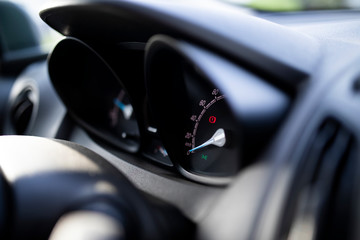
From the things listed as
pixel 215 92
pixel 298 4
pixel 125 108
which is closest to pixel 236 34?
pixel 215 92

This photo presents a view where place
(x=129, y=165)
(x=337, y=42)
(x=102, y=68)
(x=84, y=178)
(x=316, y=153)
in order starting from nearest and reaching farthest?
1. (x=316, y=153)
2. (x=84, y=178)
3. (x=337, y=42)
4. (x=129, y=165)
5. (x=102, y=68)

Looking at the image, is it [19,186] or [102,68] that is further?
[102,68]

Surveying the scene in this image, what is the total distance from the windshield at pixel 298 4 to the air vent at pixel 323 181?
120 centimetres

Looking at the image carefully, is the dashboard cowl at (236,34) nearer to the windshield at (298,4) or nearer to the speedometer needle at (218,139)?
the speedometer needle at (218,139)

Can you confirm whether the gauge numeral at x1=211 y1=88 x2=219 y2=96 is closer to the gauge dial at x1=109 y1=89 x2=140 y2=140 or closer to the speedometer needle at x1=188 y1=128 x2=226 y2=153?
the speedometer needle at x1=188 y1=128 x2=226 y2=153

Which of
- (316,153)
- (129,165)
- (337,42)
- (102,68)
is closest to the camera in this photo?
(316,153)

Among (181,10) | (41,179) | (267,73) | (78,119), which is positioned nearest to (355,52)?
(267,73)

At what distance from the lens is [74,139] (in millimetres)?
1773

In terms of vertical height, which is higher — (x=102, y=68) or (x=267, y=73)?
(x=267, y=73)

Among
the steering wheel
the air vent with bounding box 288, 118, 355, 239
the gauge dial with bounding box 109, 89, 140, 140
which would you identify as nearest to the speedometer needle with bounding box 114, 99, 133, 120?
the gauge dial with bounding box 109, 89, 140, 140

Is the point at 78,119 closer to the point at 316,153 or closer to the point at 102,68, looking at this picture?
the point at 102,68

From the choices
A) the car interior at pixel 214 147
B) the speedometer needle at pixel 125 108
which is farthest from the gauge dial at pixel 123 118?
the car interior at pixel 214 147

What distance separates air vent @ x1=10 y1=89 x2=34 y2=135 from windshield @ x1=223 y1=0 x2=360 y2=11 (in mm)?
1226

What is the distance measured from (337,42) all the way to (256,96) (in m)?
0.41
